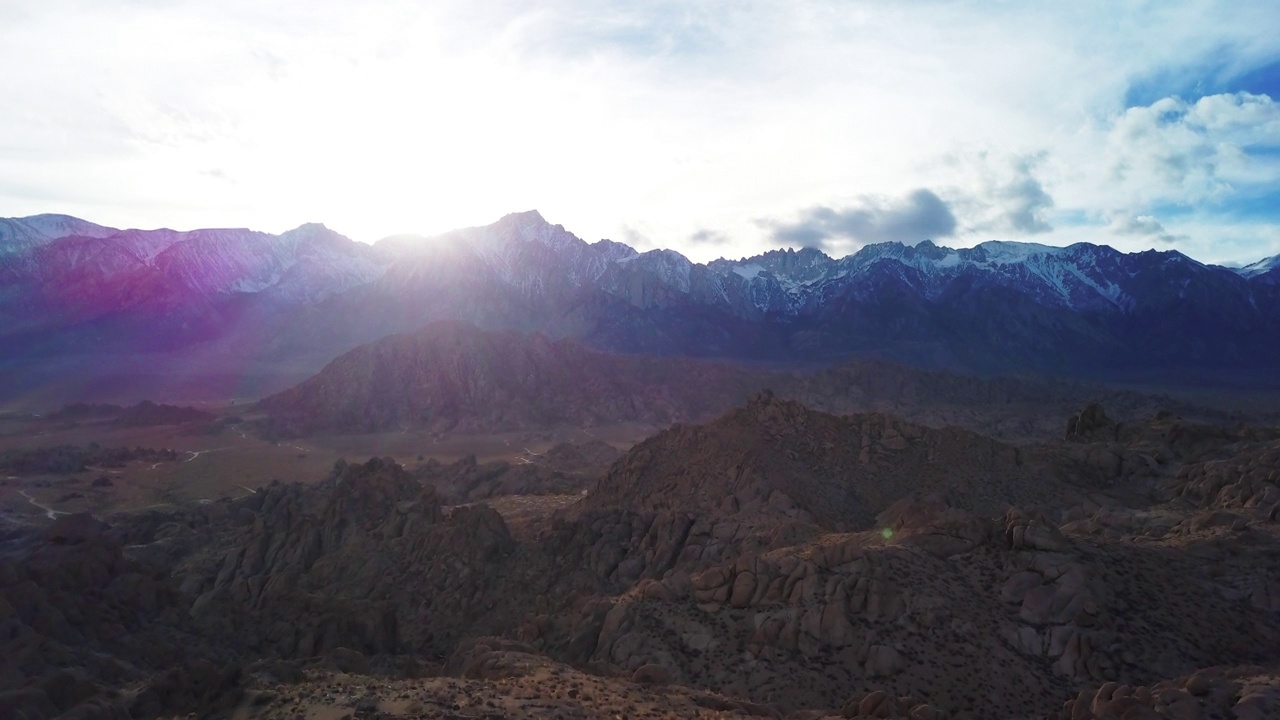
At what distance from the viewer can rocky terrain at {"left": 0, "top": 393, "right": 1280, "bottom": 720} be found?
15352 mm

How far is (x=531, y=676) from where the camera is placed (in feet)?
52.7

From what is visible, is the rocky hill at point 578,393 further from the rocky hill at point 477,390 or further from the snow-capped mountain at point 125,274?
the snow-capped mountain at point 125,274

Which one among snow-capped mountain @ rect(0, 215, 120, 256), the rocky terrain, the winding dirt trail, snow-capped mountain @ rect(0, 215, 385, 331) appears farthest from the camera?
snow-capped mountain @ rect(0, 215, 120, 256)

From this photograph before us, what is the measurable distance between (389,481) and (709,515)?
49.5 feet

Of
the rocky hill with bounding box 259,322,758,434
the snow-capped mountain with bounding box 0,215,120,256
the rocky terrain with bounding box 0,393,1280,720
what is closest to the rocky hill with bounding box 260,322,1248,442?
the rocky hill with bounding box 259,322,758,434

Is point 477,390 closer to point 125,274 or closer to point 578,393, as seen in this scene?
point 578,393

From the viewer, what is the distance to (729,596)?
68.8 feet

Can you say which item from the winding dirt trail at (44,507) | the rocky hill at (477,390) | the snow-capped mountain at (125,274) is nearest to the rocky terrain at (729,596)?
the winding dirt trail at (44,507)

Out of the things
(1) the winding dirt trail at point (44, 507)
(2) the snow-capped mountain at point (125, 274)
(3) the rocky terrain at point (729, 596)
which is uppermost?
(2) the snow-capped mountain at point (125, 274)

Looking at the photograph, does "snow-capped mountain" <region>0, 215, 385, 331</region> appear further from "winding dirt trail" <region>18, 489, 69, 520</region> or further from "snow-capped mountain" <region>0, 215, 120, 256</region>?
"winding dirt trail" <region>18, 489, 69, 520</region>

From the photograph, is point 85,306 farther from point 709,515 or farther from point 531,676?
point 531,676

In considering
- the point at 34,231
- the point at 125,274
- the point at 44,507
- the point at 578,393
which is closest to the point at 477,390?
the point at 578,393

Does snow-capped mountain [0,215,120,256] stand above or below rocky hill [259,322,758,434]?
above

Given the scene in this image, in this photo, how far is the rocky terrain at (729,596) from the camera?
1535 centimetres
